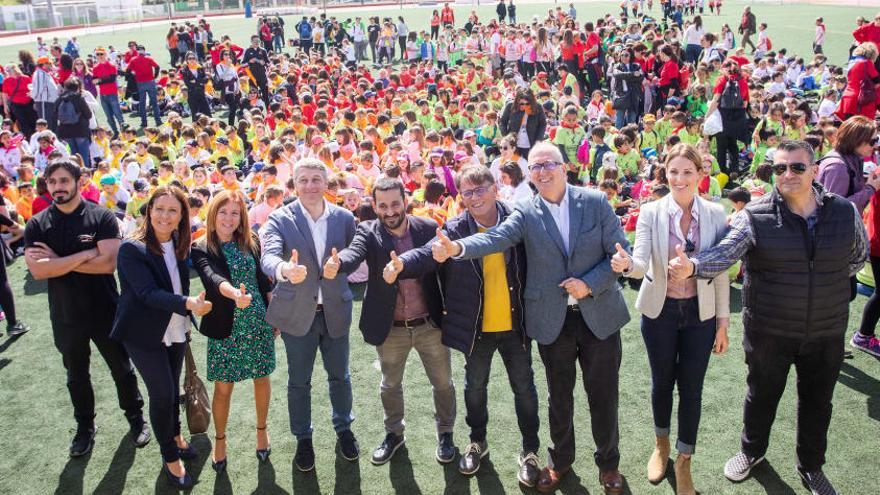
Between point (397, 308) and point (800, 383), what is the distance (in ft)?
8.29

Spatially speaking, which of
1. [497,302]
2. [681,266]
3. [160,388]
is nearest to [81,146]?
[160,388]

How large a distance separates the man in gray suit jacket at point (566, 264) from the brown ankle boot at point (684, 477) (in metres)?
0.60

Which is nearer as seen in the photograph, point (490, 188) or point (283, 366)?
point (490, 188)

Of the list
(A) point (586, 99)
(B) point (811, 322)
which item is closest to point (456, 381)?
(B) point (811, 322)

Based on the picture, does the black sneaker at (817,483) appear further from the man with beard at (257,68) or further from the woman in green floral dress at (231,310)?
the man with beard at (257,68)

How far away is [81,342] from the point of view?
188 inches

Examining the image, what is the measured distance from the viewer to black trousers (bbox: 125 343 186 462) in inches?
169

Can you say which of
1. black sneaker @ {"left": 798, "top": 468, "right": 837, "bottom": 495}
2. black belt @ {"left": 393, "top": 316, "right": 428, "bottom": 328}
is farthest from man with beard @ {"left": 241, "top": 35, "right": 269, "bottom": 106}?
black sneaker @ {"left": 798, "top": 468, "right": 837, "bottom": 495}

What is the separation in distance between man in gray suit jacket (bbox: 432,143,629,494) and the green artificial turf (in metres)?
0.94

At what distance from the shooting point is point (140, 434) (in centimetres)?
506

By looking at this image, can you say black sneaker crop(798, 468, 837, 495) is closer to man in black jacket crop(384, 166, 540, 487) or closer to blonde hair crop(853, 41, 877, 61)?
man in black jacket crop(384, 166, 540, 487)

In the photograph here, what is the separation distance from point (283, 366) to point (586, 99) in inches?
552

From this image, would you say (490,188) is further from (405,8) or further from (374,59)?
(405,8)

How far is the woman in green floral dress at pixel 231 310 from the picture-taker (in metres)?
4.35
